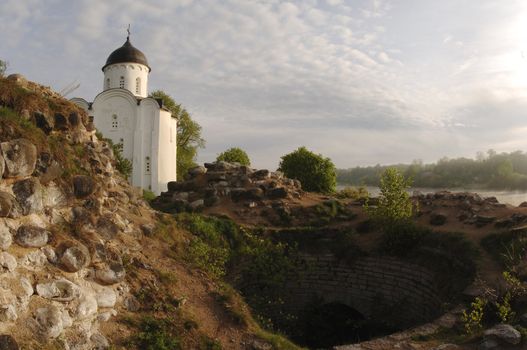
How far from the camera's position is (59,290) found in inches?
227

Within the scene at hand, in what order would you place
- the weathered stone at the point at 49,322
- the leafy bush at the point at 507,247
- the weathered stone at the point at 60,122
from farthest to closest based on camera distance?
the leafy bush at the point at 507,247 → the weathered stone at the point at 60,122 → the weathered stone at the point at 49,322

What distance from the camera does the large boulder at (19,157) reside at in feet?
19.8

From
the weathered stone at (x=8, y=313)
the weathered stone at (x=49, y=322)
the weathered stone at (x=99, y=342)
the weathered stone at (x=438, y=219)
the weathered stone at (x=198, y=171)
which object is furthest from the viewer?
the weathered stone at (x=198, y=171)

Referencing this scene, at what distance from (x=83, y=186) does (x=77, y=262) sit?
5.71ft

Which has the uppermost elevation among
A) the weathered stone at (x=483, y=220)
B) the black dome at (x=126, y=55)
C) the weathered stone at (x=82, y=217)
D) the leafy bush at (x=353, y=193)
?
the black dome at (x=126, y=55)

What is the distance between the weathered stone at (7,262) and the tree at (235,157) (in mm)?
24045

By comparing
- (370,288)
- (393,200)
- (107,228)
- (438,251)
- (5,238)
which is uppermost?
(393,200)

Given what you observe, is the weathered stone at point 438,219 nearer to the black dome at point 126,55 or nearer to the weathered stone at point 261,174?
the weathered stone at point 261,174

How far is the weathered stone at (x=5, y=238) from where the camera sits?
17.9ft

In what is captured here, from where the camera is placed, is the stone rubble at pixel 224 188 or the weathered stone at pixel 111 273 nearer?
the weathered stone at pixel 111 273

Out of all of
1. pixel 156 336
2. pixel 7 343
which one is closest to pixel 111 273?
pixel 156 336

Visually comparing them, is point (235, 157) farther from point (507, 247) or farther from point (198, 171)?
point (507, 247)

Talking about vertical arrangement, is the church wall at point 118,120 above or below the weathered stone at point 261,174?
above

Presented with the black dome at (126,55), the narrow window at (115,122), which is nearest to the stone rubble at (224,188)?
the narrow window at (115,122)
